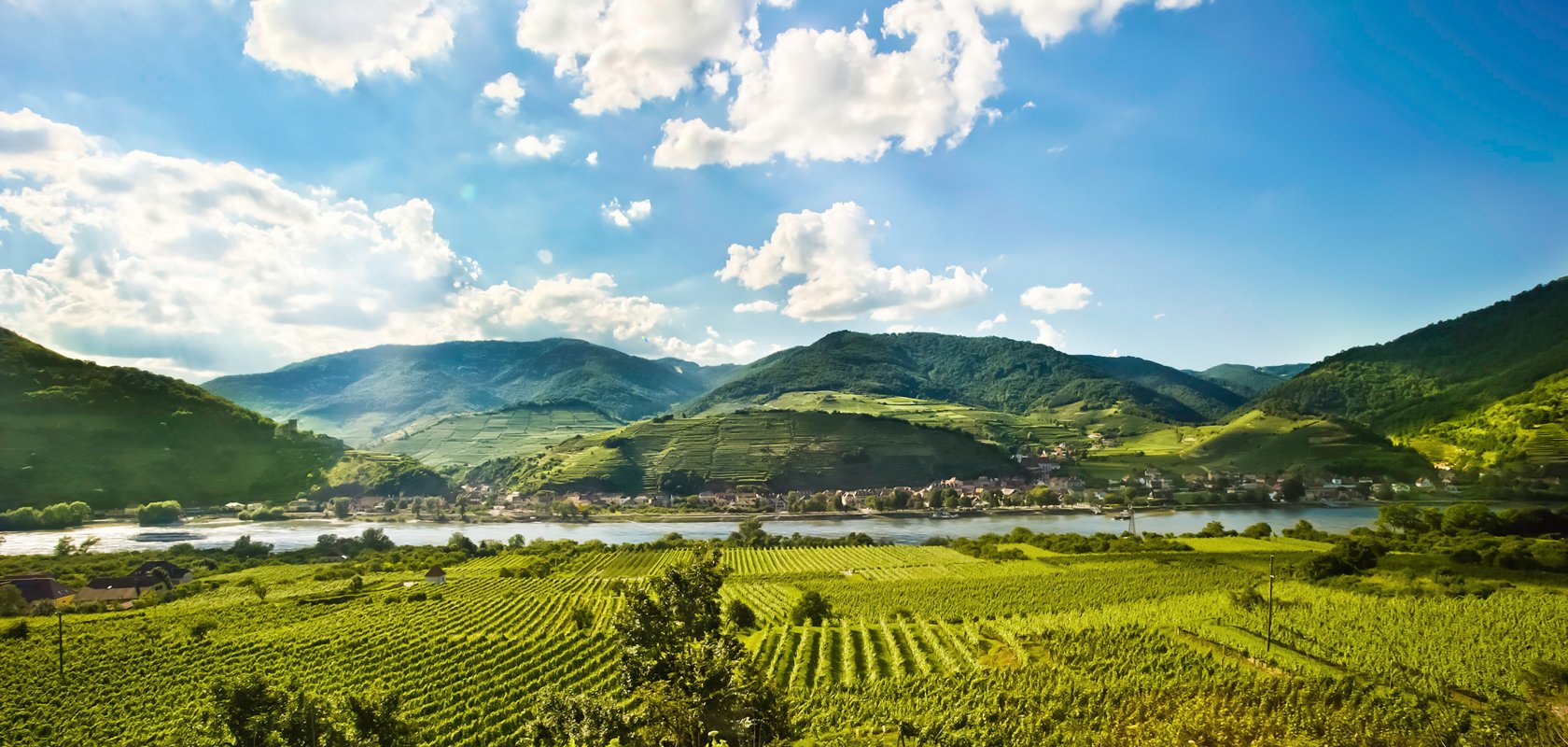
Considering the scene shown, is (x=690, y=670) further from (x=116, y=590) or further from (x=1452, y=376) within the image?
(x=1452, y=376)

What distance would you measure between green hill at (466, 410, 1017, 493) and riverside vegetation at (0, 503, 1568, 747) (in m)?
85.1

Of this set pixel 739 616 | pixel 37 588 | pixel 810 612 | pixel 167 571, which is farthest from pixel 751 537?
pixel 37 588

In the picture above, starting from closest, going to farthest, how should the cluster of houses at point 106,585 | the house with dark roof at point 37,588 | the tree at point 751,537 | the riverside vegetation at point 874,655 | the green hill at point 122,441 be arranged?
the riverside vegetation at point 874,655 → the house with dark roof at point 37,588 → the cluster of houses at point 106,585 → the tree at point 751,537 → the green hill at point 122,441

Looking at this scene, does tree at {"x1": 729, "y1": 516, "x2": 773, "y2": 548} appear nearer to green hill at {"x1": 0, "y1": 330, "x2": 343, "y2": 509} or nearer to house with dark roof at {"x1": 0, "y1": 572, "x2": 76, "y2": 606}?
house with dark roof at {"x1": 0, "y1": 572, "x2": 76, "y2": 606}

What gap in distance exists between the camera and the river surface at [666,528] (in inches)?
3797

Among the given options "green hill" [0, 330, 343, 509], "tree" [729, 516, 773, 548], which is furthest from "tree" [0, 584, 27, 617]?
"green hill" [0, 330, 343, 509]

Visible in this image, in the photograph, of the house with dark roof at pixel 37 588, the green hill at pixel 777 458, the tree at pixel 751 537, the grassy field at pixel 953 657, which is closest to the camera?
the grassy field at pixel 953 657

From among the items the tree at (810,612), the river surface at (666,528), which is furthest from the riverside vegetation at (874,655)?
the river surface at (666,528)

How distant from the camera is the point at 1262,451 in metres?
143

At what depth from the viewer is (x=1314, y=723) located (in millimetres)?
22094

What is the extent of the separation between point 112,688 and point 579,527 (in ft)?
321

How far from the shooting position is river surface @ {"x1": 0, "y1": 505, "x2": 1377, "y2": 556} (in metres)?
96.4

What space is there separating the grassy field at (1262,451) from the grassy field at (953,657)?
88.5 meters

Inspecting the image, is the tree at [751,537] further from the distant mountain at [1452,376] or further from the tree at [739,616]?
the distant mountain at [1452,376]
